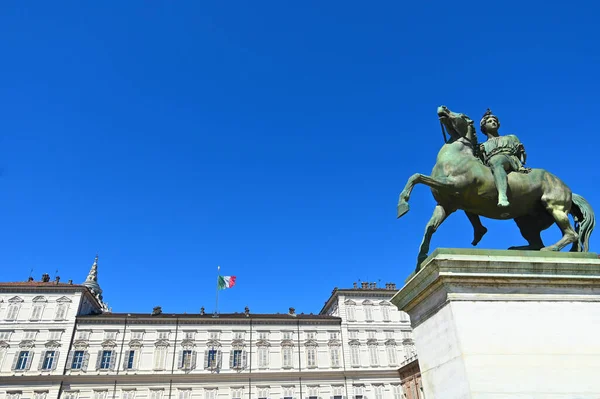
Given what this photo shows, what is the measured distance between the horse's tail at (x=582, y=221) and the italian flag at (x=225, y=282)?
45300 millimetres

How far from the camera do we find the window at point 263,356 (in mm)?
45000

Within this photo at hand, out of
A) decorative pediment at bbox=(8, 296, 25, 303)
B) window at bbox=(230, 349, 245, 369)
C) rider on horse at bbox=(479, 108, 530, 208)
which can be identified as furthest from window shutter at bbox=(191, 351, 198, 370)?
rider on horse at bbox=(479, 108, 530, 208)

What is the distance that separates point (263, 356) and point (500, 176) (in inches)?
1726

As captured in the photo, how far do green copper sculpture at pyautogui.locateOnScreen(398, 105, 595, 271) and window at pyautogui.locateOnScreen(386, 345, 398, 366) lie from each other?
146ft

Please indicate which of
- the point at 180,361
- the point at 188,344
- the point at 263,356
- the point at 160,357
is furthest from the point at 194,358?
the point at 263,356

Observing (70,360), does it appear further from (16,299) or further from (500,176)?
(500,176)

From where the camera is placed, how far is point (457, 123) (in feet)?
19.8

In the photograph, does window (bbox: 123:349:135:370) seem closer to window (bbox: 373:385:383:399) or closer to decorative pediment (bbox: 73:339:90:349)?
decorative pediment (bbox: 73:339:90:349)

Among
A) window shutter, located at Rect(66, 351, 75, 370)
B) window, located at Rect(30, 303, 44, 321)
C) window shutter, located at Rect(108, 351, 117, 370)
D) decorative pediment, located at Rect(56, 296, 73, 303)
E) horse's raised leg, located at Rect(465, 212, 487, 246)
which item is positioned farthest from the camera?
decorative pediment, located at Rect(56, 296, 73, 303)

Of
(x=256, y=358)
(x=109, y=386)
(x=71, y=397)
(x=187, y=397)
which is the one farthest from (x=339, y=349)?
(x=71, y=397)

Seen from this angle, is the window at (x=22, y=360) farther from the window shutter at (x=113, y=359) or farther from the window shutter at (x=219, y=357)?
the window shutter at (x=219, y=357)

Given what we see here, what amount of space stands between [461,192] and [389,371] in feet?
148

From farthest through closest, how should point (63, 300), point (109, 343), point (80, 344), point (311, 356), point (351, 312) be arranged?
point (351, 312) < point (311, 356) < point (63, 300) < point (109, 343) < point (80, 344)

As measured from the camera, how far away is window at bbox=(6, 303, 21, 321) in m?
42.7
